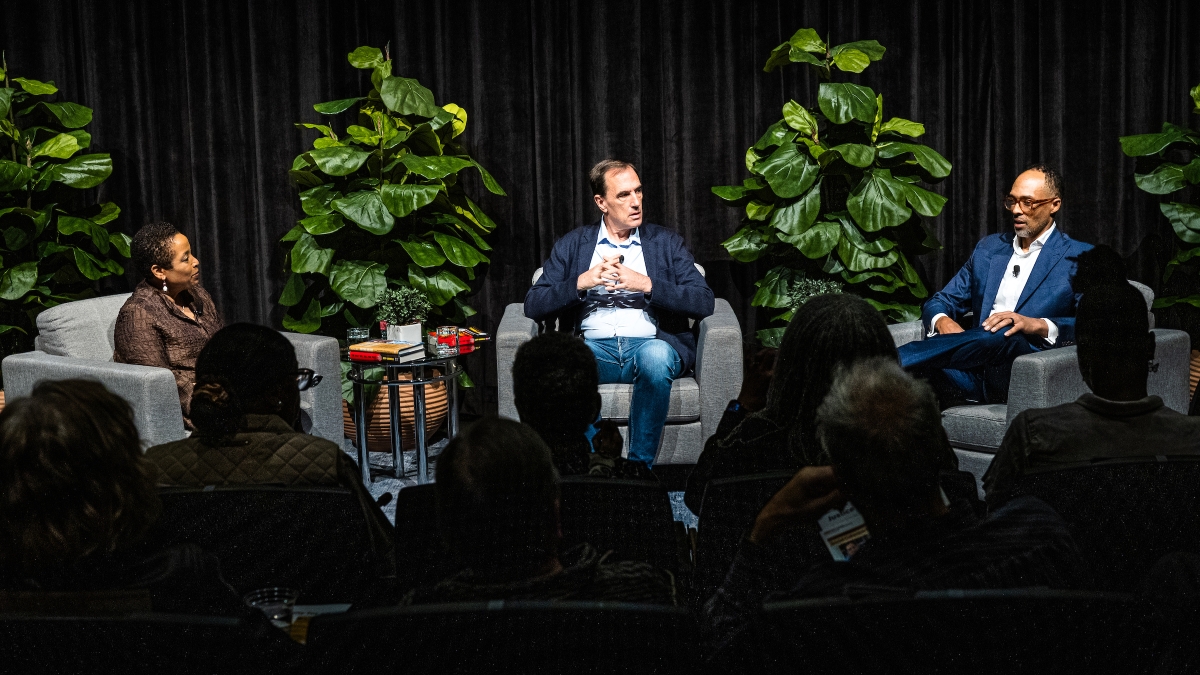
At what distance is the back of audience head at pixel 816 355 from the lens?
2086mm

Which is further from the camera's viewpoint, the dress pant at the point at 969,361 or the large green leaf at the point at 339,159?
the large green leaf at the point at 339,159

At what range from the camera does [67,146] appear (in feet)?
15.4

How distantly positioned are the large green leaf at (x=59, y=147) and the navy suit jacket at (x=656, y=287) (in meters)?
2.17

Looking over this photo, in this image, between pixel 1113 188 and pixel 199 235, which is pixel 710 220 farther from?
pixel 199 235

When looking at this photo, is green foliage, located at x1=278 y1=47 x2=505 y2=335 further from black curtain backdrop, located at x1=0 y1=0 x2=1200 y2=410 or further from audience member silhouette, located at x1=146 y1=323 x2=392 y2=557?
audience member silhouette, located at x1=146 y1=323 x2=392 y2=557

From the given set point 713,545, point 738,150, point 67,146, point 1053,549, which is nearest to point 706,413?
point 738,150

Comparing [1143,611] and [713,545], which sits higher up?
[1143,611]

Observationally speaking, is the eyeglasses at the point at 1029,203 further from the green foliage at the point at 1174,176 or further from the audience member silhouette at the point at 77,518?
the audience member silhouette at the point at 77,518

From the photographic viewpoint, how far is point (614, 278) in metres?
4.02

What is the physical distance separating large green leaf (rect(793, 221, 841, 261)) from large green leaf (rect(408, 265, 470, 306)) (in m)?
1.43

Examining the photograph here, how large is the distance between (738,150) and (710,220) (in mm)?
341

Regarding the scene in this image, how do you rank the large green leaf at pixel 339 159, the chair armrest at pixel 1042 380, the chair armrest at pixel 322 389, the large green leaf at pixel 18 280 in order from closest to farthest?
the chair armrest at pixel 1042 380
the chair armrest at pixel 322 389
the large green leaf at pixel 339 159
the large green leaf at pixel 18 280

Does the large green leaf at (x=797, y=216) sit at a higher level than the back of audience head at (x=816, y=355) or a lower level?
higher

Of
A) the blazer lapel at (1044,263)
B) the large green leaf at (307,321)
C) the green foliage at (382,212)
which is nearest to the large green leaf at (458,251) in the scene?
A: the green foliage at (382,212)
